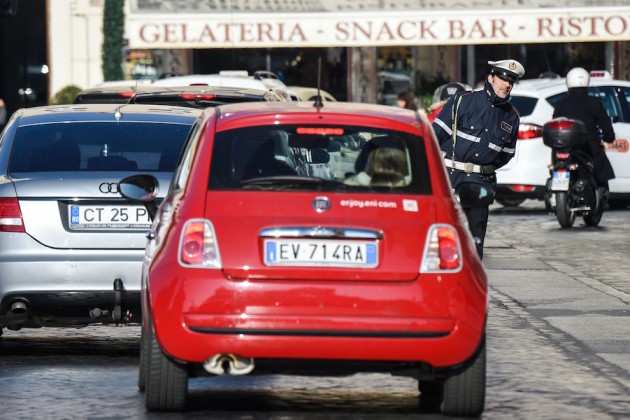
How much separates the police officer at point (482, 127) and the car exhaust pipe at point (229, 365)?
461cm

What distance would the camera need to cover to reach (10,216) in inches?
385

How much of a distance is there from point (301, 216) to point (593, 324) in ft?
14.9

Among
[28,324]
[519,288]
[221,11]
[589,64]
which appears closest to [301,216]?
[28,324]

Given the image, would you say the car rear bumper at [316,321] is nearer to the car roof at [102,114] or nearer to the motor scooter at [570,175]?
the car roof at [102,114]

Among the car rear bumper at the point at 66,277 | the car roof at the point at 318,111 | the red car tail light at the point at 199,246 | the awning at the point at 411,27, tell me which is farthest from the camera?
the awning at the point at 411,27

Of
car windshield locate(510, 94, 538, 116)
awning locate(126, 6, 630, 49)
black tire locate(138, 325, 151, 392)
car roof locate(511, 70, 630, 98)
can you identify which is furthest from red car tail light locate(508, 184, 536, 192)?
black tire locate(138, 325, 151, 392)

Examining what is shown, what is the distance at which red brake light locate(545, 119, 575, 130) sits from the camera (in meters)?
19.9

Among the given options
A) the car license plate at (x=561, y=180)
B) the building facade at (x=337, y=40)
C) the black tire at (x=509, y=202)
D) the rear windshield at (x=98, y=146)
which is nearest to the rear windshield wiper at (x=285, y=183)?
the rear windshield at (x=98, y=146)

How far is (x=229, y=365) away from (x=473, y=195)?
76.1 inches

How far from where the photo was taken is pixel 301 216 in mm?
7805

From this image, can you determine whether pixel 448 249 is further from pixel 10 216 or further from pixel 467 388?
pixel 10 216

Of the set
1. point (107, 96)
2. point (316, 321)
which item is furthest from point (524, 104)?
point (316, 321)

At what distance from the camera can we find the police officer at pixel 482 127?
479 inches

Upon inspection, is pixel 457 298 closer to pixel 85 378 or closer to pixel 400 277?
pixel 400 277
